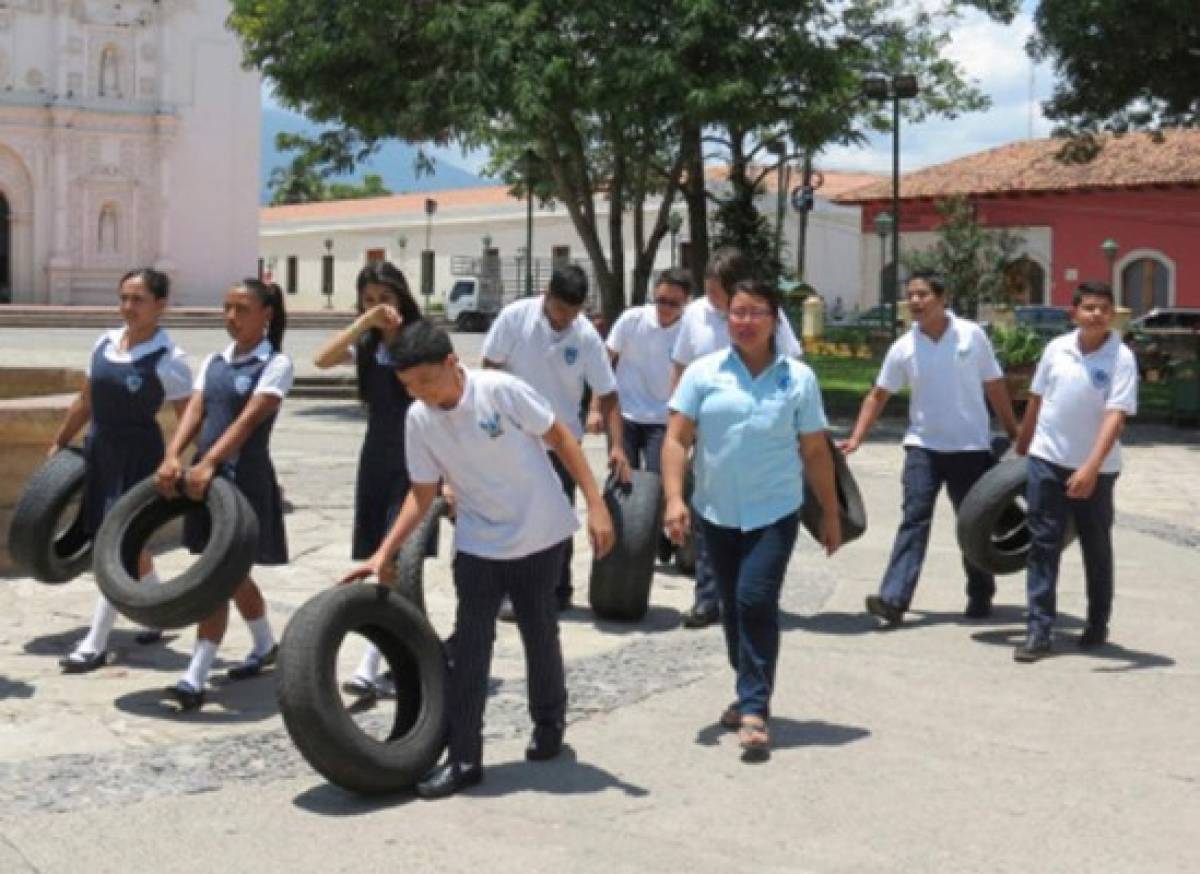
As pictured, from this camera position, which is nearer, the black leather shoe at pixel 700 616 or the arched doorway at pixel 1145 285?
the black leather shoe at pixel 700 616

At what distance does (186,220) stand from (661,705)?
51.7 meters

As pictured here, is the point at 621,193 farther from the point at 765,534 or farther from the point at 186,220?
the point at 186,220

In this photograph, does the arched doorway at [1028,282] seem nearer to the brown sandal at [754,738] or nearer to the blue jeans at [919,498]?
the blue jeans at [919,498]

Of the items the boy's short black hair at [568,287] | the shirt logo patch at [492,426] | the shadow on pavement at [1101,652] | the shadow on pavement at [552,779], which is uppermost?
the boy's short black hair at [568,287]

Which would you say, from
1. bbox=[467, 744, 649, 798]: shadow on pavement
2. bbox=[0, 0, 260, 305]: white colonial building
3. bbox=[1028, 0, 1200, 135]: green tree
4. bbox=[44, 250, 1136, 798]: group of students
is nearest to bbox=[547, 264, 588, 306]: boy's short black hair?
bbox=[44, 250, 1136, 798]: group of students

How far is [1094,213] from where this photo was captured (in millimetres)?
49500

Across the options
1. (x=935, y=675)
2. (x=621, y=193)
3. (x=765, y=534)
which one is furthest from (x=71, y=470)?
(x=621, y=193)

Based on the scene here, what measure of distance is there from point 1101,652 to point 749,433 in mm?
2495

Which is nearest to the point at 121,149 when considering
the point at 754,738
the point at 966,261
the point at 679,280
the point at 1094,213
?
the point at 966,261

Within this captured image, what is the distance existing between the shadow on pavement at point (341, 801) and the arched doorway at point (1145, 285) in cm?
4535

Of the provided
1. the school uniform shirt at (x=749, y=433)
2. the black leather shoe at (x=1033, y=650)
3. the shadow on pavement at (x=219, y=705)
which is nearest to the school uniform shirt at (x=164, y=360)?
the shadow on pavement at (x=219, y=705)

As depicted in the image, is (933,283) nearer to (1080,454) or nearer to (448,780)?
(1080,454)

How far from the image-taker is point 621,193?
81.9 ft

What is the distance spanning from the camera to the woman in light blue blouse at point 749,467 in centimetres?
609
